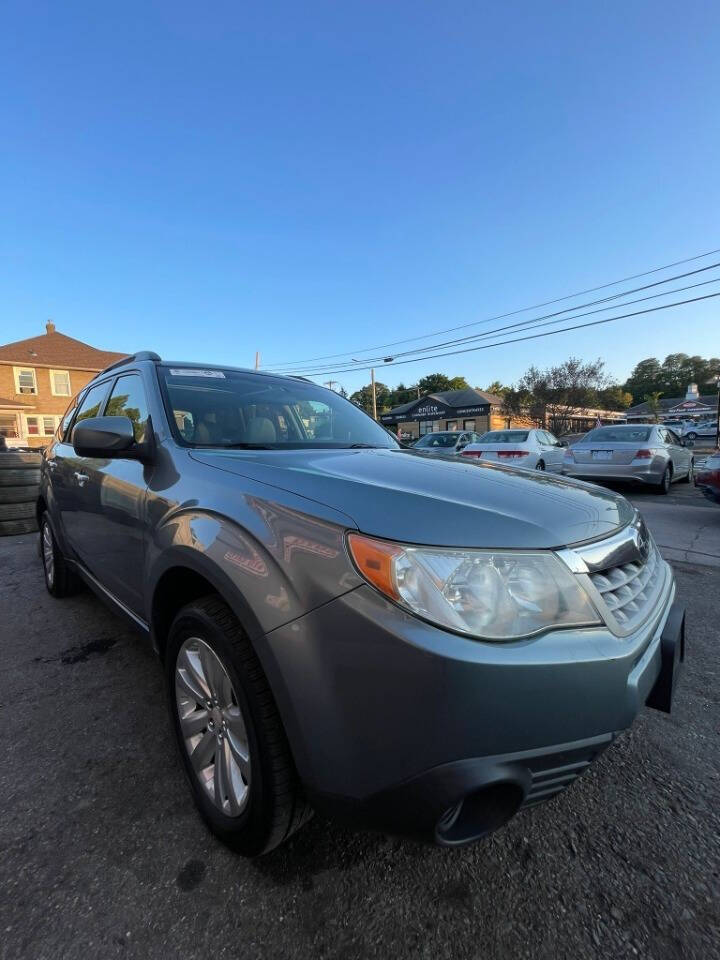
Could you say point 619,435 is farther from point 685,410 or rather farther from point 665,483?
point 685,410

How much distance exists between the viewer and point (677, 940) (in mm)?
1231

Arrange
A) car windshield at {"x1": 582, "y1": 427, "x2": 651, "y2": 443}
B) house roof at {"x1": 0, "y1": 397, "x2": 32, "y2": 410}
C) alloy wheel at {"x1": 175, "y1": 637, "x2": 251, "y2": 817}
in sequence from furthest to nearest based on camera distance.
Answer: house roof at {"x1": 0, "y1": 397, "x2": 32, "y2": 410}
car windshield at {"x1": 582, "y1": 427, "x2": 651, "y2": 443}
alloy wheel at {"x1": 175, "y1": 637, "x2": 251, "y2": 817}

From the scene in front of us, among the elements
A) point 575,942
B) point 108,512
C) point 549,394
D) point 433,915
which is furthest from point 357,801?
point 549,394

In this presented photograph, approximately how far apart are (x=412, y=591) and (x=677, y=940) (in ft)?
3.88

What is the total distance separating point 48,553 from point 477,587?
421 centimetres

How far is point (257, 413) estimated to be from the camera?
258 centimetres

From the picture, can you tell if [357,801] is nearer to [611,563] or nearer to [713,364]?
[611,563]

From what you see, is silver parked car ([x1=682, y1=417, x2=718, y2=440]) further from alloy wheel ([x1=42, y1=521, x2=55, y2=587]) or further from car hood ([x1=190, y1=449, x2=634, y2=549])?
alloy wheel ([x1=42, y1=521, x2=55, y2=587])

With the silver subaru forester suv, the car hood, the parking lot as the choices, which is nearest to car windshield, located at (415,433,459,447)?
the parking lot

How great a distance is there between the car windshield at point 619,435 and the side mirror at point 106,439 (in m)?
9.29

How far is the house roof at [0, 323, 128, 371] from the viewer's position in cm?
2931

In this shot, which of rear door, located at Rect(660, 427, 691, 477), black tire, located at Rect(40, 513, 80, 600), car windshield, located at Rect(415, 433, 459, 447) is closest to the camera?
black tire, located at Rect(40, 513, 80, 600)

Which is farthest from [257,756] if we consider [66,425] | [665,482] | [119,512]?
[665,482]

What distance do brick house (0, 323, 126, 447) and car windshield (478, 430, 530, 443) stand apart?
2653 cm
